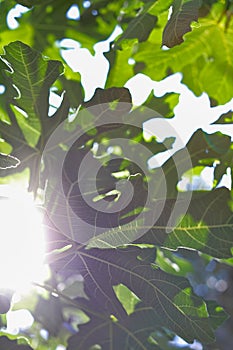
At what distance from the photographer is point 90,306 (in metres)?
1.67

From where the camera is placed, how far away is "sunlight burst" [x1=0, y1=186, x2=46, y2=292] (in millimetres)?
1370

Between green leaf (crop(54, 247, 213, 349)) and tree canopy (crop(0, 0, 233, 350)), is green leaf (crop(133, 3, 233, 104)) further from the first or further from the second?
green leaf (crop(54, 247, 213, 349))

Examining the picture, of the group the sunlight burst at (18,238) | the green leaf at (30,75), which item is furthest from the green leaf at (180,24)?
the sunlight burst at (18,238)

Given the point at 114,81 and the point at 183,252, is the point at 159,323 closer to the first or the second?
the point at 183,252

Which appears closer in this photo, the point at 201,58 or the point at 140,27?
the point at 140,27

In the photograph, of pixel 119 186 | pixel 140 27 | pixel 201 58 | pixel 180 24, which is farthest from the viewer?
pixel 201 58

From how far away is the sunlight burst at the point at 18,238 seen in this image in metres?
1.37

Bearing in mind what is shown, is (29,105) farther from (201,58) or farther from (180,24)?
(201,58)

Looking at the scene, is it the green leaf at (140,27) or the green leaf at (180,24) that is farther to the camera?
the green leaf at (140,27)

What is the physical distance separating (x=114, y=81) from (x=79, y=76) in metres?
0.11

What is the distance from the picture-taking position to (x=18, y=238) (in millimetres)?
1397

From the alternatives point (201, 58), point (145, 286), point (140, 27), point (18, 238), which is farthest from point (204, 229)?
point (201, 58)

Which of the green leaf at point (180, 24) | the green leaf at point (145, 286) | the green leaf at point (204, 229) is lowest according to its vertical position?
the green leaf at point (145, 286)

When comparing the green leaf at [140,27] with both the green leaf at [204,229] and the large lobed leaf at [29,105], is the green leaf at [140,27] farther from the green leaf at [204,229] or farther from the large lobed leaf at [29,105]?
the green leaf at [204,229]
